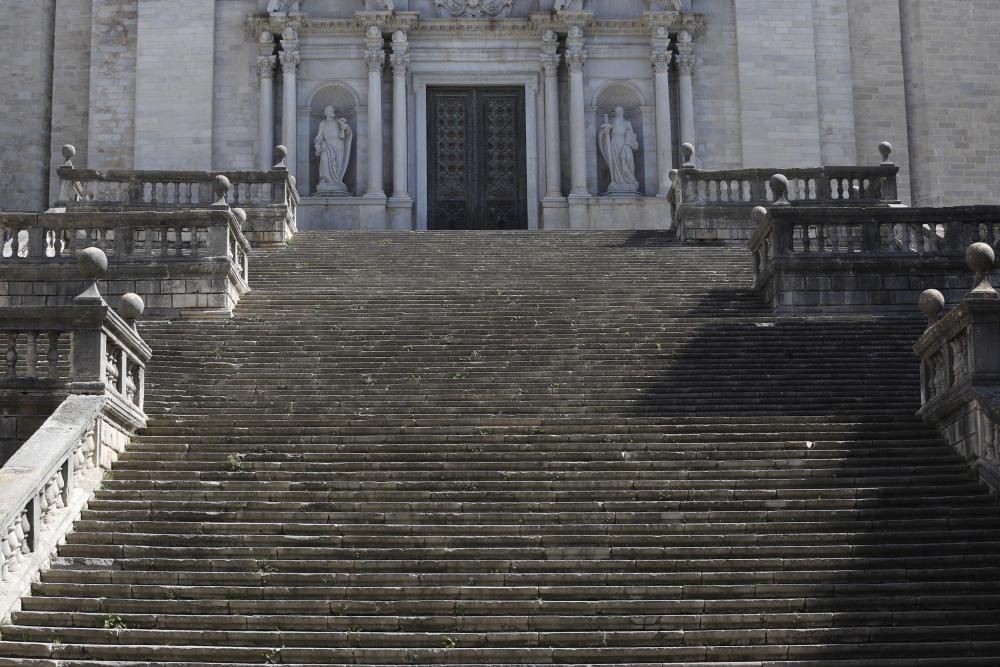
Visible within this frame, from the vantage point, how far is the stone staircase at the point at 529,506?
11.7 metres

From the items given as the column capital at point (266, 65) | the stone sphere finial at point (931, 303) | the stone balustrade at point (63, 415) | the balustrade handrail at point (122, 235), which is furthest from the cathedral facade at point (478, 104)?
the stone balustrade at point (63, 415)

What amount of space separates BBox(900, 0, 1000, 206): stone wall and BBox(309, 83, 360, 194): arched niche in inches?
430

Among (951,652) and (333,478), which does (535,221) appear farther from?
(951,652)

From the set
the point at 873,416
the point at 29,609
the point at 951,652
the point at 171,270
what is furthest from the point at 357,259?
the point at 951,652

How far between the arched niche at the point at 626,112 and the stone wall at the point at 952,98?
5.51 m

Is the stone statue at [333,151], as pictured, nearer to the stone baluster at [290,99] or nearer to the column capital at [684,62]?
the stone baluster at [290,99]

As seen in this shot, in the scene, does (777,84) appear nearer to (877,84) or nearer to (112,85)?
(877,84)

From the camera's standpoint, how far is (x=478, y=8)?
31.1 metres

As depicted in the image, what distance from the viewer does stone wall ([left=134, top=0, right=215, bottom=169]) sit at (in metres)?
30.8

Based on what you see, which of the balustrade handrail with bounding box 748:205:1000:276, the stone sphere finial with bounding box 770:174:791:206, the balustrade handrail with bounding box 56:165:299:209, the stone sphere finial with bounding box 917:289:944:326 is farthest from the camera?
the balustrade handrail with bounding box 56:165:299:209

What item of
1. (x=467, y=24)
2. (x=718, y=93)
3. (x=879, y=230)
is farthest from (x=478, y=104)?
(x=879, y=230)

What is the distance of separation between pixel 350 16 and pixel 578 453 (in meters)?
18.2

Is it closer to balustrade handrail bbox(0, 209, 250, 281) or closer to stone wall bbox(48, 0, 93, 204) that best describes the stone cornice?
stone wall bbox(48, 0, 93, 204)

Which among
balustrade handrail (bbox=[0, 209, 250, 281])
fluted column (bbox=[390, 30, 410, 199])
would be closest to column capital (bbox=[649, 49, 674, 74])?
fluted column (bbox=[390, 30, 410, 199])
